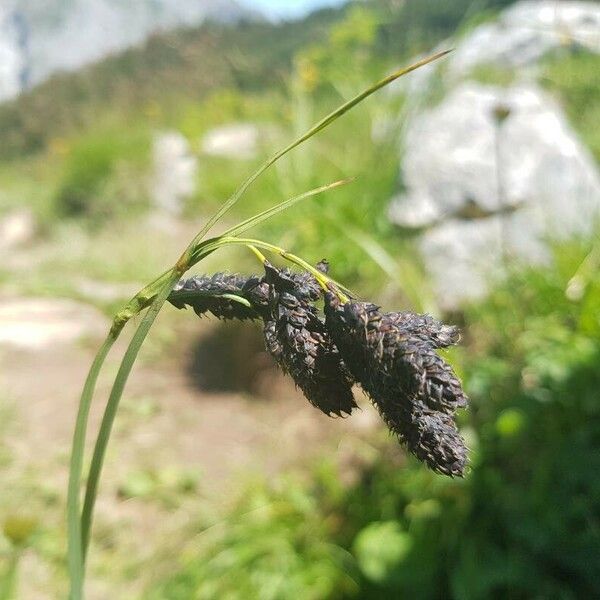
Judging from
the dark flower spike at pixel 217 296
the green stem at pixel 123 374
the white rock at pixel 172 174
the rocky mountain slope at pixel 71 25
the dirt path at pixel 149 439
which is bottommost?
the green stem at pixel 123 374

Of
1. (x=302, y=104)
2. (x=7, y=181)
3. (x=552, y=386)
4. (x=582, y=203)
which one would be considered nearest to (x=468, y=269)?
(x=582, y=203)

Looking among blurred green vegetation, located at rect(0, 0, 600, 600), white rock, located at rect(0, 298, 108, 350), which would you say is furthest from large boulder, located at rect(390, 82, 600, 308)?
white rock, located at rect(0, 298, 108, 350)

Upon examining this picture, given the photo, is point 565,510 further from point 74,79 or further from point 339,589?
point 74,79

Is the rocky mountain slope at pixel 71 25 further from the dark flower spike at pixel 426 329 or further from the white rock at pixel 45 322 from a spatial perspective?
the dark flower spike at pixel 426 329

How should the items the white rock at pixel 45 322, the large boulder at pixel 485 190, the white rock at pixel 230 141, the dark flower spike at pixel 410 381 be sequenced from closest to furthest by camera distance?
the dark flower spike at pixel 410 381 → the large boulder at pixel 485 190 → the white rock at pixel 45 322 → the white rock at pixel 230 141

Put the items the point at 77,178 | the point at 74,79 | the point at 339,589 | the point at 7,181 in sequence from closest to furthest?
the point at 339,589, the point at 77,178, the point at 7,181, the point at 74,79

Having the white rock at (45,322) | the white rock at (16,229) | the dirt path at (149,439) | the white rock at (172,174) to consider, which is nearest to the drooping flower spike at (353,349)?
the dirt path at (149,439)

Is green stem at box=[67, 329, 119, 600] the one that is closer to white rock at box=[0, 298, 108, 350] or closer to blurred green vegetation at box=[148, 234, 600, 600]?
blurred green vegetation at box=[148, 234, 600, 600]
